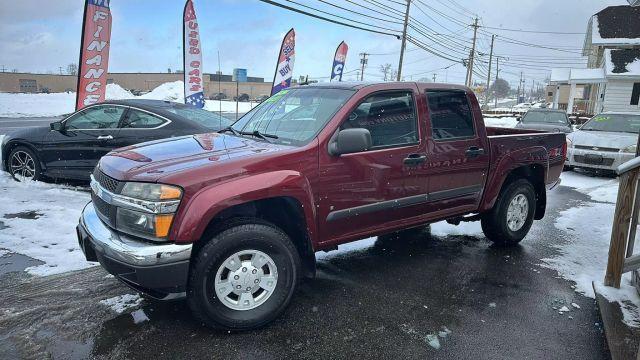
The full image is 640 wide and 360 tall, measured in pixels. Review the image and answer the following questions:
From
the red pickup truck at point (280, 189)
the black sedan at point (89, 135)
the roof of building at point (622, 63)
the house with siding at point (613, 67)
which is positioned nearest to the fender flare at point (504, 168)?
the red pickup truck at point (280, 189)

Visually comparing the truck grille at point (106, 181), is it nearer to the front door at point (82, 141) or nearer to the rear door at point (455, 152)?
the rear door at point (455, 152)

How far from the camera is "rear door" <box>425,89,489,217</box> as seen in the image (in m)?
4.33

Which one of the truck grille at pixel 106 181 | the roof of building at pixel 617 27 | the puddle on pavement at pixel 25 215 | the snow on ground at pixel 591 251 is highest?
the roof of building at pixel 617 27

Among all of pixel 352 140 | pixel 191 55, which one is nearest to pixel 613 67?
pixel 191 55

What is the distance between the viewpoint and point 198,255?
3072 mm

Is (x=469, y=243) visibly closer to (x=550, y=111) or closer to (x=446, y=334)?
(x=446, y=334)

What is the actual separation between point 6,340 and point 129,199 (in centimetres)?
135

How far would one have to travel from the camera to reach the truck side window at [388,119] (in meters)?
3.89

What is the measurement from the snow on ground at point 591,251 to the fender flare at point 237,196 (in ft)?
8.65

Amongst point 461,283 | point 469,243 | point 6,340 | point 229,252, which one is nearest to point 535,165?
point 469,243

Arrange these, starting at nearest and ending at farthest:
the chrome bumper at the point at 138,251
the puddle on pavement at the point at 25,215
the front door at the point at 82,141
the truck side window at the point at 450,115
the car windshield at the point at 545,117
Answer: the chrome bumper at the point at 138,251 < the truck side window at the point at 450,115 < the puddle on pavement at the point at 25,215 < the front door at the point at 82,141 < the car windshield at the point at 545,117

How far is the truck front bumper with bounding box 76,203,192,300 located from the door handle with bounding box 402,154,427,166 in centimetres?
206

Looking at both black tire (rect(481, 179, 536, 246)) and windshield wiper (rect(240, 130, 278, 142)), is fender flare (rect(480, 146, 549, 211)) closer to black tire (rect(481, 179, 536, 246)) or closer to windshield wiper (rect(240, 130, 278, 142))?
black tire (rect(481, 179, 536, 246))

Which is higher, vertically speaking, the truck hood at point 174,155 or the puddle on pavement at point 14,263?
the truck hood at point 174,155
